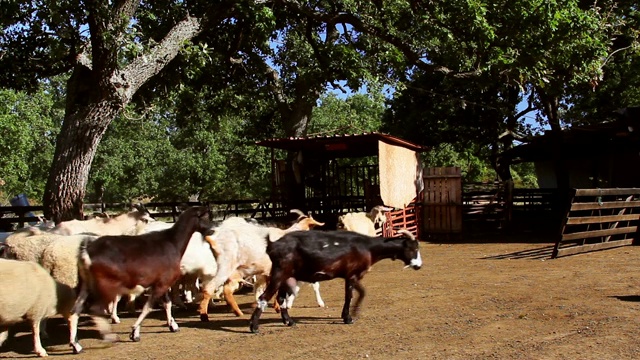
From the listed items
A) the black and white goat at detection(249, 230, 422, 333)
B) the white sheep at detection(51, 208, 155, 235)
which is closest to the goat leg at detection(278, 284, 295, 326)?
the black and white goat at detection(249, 230, 422, 333)

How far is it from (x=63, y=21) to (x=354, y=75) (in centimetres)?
669

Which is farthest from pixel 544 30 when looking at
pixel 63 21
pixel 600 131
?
pixel 63 21

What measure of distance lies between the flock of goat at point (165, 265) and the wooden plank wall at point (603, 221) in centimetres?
595

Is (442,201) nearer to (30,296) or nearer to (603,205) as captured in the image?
(603,205)

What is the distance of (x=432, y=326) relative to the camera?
6789 mm

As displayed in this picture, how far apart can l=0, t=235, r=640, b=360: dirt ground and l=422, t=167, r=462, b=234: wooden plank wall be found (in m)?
7.55

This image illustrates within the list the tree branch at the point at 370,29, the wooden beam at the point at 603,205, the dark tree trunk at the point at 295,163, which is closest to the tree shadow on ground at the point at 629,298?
the wooden beam at the point at 603,205

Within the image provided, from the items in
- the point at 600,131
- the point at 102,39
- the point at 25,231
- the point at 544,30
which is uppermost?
the point at 544,30

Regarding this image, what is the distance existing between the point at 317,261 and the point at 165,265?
5.80 feet

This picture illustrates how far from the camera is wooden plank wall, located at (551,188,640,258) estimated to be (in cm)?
1225

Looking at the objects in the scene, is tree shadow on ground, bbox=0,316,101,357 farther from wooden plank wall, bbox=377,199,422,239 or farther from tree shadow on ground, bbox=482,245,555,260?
wooden plank wall, bbox=377,199,422,239

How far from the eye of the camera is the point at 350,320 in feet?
23.3

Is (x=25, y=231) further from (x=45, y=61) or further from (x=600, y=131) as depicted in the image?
(x=600, y=131)

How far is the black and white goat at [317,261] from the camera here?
22.8 feet
